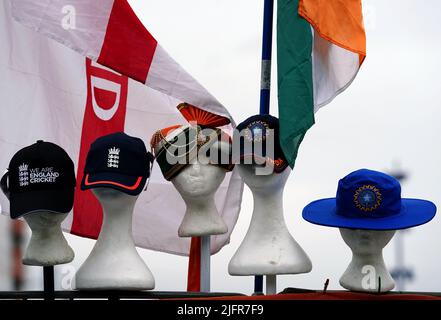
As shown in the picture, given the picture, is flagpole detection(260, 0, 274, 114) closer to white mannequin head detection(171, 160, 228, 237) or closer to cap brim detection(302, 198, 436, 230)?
white mannequin head detection(171, 160, 228, 237)

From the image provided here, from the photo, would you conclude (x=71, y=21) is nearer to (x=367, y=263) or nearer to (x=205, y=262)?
(x=205, y=262)

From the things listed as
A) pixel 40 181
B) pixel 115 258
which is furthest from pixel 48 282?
pixel 40 181

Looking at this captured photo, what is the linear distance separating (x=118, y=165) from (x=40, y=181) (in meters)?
0.31

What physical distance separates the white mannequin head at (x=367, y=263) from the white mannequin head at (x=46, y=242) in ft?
3.50

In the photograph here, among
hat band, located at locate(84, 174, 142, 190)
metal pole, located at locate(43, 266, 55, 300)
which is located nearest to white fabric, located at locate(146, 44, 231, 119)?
hat band, located at locate(84, 174, 142, 190)

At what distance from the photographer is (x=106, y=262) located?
4.88 meters

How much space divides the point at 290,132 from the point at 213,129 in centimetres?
40

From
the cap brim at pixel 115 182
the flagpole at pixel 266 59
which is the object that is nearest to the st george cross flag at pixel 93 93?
the flagpole at pixel 266 59

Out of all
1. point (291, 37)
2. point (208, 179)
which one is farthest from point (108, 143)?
point (291, 37)

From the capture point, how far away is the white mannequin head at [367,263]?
473cm

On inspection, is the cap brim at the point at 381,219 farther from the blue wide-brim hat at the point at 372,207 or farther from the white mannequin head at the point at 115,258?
the white mannequin head at the point at 115,258

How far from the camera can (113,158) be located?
489 cm

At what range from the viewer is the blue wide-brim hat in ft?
15.4

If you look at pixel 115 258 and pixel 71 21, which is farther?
pixel 71 21
